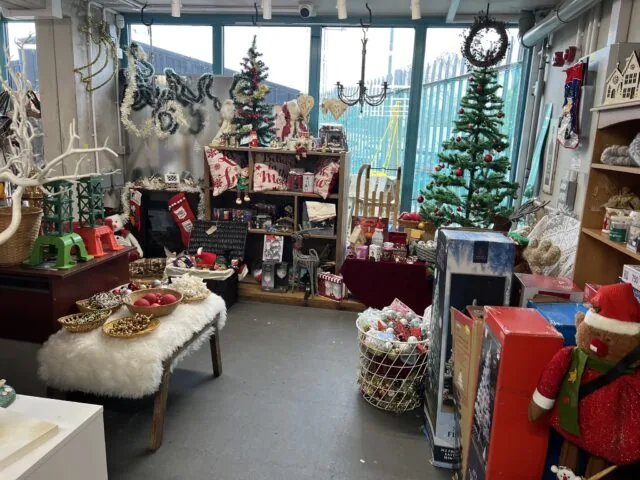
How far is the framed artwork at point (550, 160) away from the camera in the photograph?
365 cm

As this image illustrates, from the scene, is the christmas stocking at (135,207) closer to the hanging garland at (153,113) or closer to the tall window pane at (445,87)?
the hanging garland at (153,113)

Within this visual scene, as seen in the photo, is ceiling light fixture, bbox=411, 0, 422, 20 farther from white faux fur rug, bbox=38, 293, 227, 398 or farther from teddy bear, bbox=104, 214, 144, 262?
teddy bear, bbox=104, 214, 144, 262

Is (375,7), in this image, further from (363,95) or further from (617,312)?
(617,312)

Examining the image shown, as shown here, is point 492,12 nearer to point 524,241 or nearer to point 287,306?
point 524,241

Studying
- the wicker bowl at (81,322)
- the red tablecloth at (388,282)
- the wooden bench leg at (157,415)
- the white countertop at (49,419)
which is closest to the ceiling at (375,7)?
the red tablecloth at (388,282)

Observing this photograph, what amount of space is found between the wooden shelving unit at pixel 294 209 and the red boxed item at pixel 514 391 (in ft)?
8.15

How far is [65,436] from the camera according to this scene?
1422 mm

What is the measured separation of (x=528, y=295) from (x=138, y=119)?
414 cm

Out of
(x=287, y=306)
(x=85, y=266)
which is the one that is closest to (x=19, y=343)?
(x=85, y=266)

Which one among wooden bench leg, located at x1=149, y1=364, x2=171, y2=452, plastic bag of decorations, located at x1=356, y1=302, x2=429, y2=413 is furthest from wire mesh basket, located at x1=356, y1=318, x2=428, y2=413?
wooden bench leg, located at x1=149, y1=364, x2=171, y2=452

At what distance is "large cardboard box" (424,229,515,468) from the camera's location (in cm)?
208

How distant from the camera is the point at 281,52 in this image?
4.72 m

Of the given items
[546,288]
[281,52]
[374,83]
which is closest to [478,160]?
[374,83]

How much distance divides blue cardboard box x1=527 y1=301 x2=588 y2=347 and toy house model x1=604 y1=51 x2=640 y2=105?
2.74ft
